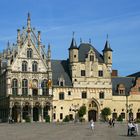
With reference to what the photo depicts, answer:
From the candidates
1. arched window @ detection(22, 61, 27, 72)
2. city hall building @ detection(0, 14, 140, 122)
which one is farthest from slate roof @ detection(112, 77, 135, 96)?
arched window @ detection(22, 61, 27, 72)

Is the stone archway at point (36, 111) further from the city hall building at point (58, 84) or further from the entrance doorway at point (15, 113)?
the entrance doorway at point (15, 113)

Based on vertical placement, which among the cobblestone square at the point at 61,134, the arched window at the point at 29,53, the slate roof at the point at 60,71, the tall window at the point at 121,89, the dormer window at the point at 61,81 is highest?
the arched window at the point at 29,53

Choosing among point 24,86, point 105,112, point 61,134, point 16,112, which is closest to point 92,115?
point 105,112

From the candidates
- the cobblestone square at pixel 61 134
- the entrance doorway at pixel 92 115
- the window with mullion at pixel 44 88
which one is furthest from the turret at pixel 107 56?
the cobblestone square at pixel 61 134

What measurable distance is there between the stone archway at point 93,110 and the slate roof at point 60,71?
6577 millimetres

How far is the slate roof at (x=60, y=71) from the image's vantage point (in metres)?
96.7

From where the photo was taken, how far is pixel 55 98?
310 ft

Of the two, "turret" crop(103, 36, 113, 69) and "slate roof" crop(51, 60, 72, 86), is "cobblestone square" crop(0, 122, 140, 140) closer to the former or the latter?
"slate roof" crop(51, 60, 72, 86)

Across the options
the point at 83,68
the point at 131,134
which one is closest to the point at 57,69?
the point at 83,68

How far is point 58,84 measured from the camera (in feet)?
313

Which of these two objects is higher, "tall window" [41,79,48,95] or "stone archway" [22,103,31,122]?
"tall window" [41,79,48,95]

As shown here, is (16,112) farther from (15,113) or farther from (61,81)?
(61,81)

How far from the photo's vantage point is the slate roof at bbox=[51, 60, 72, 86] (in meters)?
96.7

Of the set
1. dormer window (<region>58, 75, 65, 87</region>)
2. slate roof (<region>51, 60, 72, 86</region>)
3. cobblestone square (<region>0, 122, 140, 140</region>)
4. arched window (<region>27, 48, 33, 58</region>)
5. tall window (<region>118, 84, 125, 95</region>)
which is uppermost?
arched window (<region>27, 48, 33, 58</region>)
